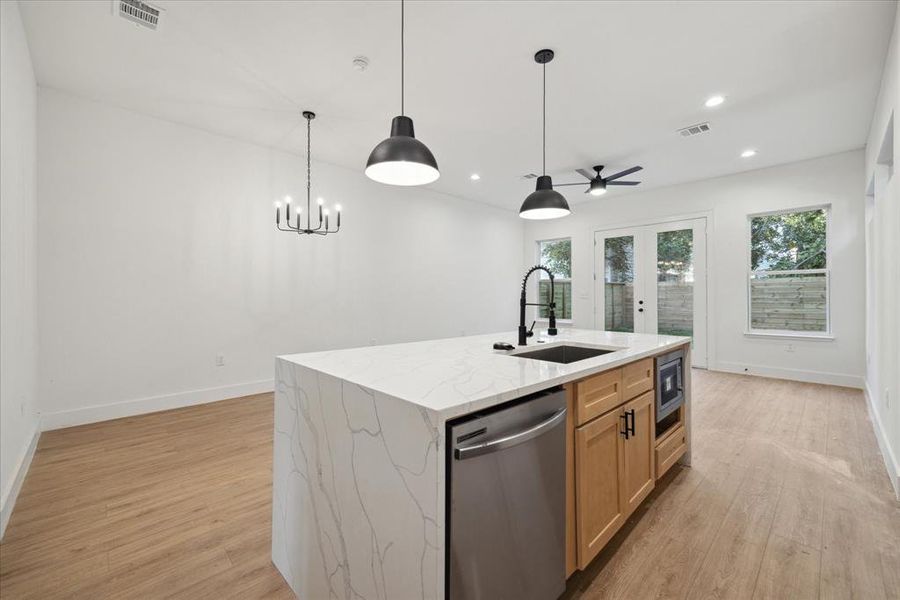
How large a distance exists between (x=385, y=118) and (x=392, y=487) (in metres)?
3.56

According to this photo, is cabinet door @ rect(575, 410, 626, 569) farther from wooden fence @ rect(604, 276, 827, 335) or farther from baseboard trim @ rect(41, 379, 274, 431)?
wooden fence @ rect(604, 276, 827, 335)

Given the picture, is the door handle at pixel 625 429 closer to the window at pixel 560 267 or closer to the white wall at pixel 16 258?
the white wall at pixel 16 258

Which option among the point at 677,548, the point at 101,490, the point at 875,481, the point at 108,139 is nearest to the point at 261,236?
the point at 108,139

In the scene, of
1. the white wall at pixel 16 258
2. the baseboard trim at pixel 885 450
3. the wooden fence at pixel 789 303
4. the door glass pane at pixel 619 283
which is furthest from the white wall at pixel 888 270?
the white wall at pixel 16 258

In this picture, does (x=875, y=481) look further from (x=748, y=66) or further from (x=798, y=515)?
(x=748, y=66)

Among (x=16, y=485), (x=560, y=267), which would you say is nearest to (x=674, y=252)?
(x=560, y=267)

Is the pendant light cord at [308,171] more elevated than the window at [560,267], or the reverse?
the pendant light cord at [308,171]

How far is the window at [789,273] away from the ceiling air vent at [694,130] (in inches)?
85.1

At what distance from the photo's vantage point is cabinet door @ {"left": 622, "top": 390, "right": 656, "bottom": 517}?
5.84 feet

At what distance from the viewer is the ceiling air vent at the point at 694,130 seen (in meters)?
3.92

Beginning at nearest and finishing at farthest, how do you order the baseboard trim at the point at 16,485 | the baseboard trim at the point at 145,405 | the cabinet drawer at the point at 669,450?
1. the baseboard trim at the point at 16,485
2. the cabinet drawer at the point at 669,450
3. the baseboard trim at the point at 145,405

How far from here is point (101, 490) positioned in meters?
2.25

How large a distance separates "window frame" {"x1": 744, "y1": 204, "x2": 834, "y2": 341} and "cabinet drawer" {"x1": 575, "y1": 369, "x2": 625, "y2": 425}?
4.92 m

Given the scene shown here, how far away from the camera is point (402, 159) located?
5.72 ft
